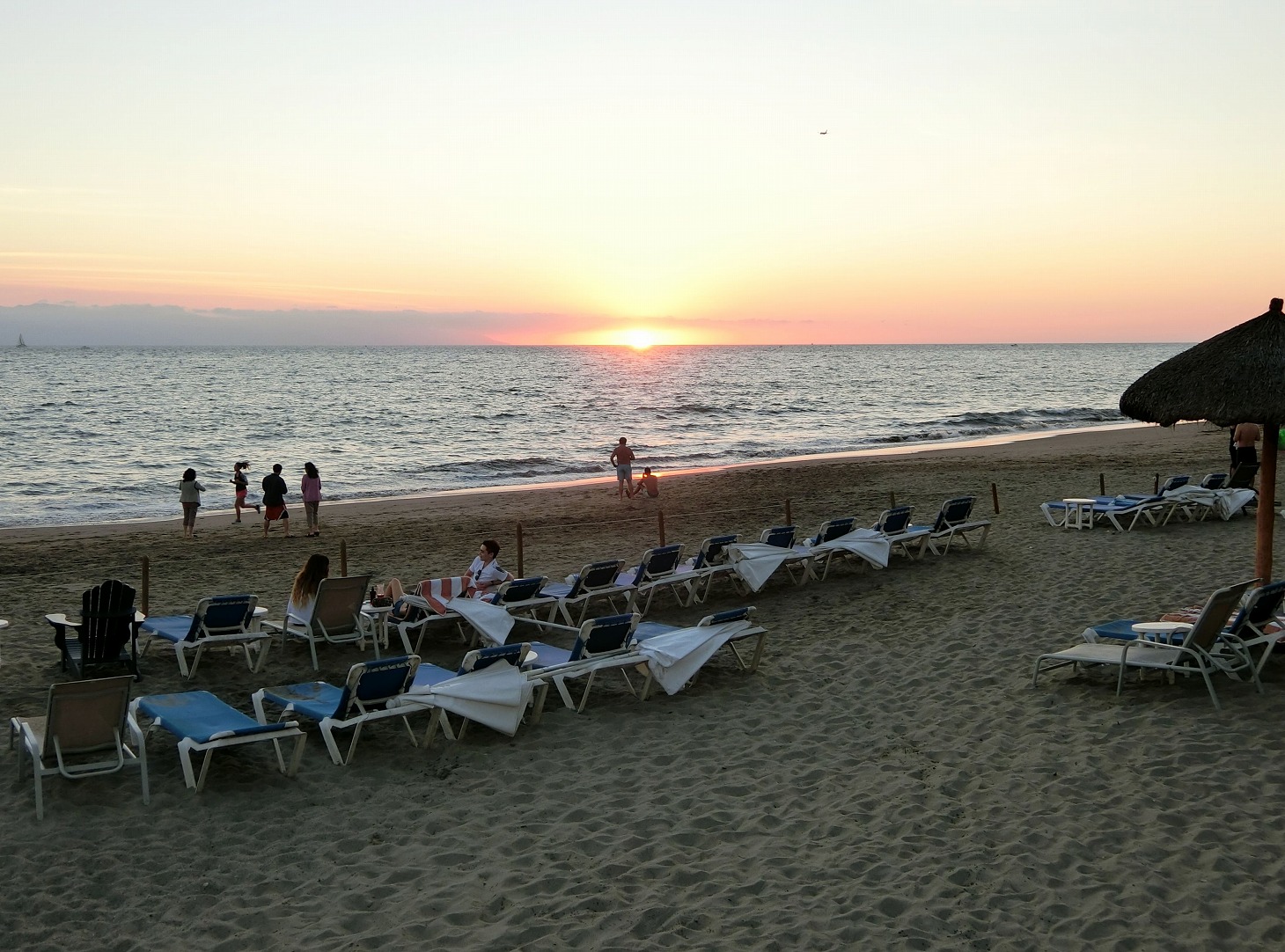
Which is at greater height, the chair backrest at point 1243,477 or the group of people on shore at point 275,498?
the chair backrest at point 1243,477

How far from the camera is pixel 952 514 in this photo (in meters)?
12.4

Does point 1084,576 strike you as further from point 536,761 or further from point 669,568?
point 536,761

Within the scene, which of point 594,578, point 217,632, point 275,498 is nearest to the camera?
point 217,632

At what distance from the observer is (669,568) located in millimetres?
10555

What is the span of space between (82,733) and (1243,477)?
48.2 ft

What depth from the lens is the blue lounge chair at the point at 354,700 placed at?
6336 mm

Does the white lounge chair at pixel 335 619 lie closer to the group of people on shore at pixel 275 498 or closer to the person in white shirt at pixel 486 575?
the person in white shirt at pixel 486 575

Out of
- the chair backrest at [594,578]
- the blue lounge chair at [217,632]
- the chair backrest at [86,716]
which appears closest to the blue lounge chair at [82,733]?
the chair backrest at [86,716]

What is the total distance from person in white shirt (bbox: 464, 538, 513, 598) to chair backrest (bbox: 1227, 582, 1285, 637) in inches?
228

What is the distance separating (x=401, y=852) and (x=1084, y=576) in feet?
26.0

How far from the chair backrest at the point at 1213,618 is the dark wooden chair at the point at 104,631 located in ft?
24.6

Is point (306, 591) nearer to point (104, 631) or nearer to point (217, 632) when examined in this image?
point (217, 632)

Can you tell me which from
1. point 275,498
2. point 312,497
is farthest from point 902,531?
point 275,498

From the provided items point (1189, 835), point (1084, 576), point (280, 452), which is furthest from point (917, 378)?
point (1189, 835)
